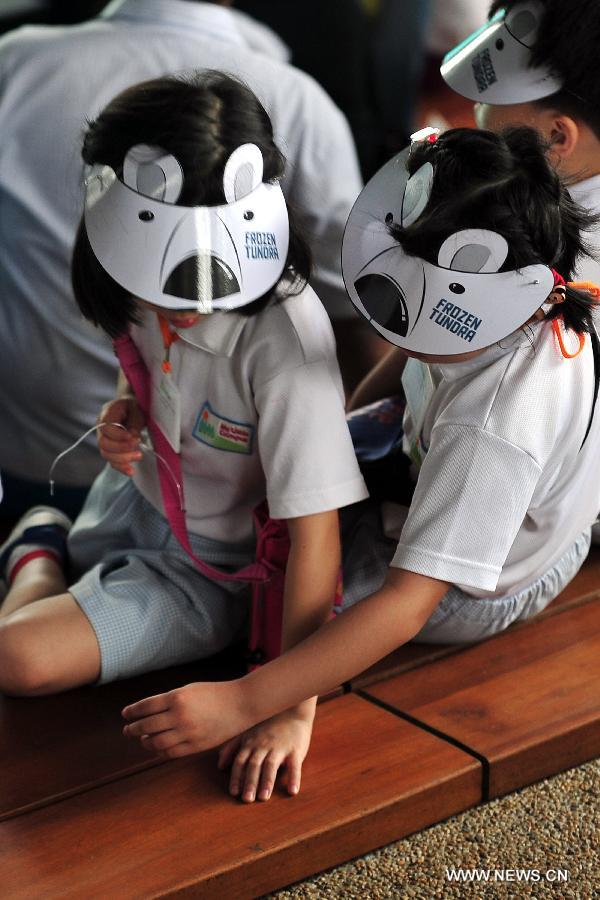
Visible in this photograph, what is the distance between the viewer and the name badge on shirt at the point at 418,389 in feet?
4.28

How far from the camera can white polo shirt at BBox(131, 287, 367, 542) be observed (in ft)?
4.05

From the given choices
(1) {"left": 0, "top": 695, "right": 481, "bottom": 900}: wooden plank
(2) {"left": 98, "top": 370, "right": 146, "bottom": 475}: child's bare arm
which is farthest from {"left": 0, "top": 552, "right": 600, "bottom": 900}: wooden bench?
(2) {"left": 98, "top": 370, "right": 146, "bottom": 475}: child's bare arm

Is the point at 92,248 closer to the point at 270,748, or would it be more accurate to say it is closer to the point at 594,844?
the point at 270,748

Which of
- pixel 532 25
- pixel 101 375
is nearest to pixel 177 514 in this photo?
pixel 101 375

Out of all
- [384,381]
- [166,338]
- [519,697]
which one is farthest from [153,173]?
[519,697]

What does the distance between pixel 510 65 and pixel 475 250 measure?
0.41 meters

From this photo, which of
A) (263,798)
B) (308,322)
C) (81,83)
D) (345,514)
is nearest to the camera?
(263,798)

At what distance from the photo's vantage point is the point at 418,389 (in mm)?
1349

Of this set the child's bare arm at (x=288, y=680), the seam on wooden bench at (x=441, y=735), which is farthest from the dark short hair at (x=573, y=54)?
the seam on wooden bench at (x=441, y=735)

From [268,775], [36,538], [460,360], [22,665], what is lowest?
[36,538]

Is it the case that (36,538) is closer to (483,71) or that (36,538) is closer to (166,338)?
(166,338)

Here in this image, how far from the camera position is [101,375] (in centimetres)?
176

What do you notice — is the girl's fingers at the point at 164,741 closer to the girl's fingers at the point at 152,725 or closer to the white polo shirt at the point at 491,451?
the girl's fingers at the point at 152,725

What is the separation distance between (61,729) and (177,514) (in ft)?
0.91
